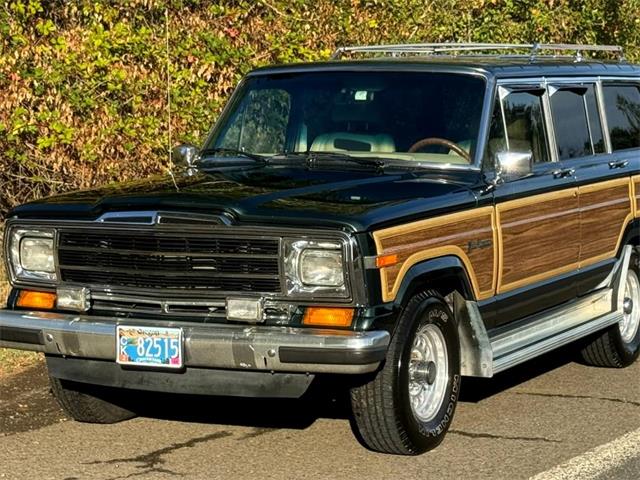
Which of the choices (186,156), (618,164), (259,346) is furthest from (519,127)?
(259,346)

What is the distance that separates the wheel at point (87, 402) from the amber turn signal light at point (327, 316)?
1.54 meters

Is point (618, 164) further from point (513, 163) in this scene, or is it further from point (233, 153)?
point (233, 153)

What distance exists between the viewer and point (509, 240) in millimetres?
7699

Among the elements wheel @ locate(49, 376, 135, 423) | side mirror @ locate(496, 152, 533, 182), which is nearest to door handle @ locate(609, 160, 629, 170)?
side mirror @ locate(496, 152, 533, 182)

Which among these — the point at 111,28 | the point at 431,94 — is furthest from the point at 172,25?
the point at 431,94

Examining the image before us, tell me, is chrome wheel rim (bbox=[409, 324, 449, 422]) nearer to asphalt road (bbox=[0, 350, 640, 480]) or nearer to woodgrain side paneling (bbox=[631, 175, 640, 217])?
asphalt road (bbox=[0, 350, 640, 480])

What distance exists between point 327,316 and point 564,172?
2.54 m

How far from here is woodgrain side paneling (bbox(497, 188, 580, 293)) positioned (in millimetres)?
7695

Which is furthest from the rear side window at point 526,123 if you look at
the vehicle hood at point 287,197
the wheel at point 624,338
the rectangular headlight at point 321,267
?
the rectangular headlight at point 321,267

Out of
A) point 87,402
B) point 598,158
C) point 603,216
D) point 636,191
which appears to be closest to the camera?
point 87,402

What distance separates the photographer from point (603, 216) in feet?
29.3

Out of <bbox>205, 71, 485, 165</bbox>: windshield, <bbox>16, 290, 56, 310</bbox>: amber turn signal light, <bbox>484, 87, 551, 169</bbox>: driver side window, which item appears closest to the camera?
<bbox>16, 290, 56, 310</bbox>: amber turn signal light

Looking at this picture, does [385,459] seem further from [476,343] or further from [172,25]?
[172,25]

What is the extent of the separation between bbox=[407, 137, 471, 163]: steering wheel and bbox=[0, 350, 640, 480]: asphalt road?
139 cm
